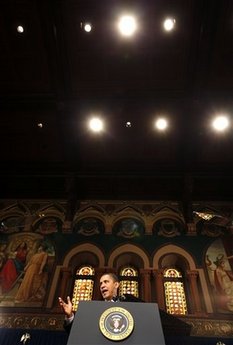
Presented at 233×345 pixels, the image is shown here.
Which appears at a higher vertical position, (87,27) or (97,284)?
(87,27)

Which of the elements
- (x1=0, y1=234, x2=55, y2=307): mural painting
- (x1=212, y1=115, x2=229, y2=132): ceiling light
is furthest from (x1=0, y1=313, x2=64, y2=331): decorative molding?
(x1=212, y1=115, x2=229, y2=132): ceiling light

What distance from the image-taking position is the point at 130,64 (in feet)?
24.9

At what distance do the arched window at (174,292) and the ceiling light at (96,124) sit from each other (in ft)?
14.9

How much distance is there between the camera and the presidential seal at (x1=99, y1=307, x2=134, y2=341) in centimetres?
218

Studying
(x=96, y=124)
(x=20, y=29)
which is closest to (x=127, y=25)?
(x=20, y=29)

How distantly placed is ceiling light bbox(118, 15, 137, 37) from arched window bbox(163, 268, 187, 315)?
6.43 m

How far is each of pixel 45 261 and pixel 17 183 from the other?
3.07 m

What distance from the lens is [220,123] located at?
832 cm

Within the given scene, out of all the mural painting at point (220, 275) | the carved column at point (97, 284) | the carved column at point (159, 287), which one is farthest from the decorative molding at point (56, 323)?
the carved column at point (97, 284)

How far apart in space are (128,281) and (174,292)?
50.4 inches

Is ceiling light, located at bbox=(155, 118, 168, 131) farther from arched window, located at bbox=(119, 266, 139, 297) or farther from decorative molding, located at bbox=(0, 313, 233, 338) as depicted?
decorative molding, located at bbox=(0, 313, 233, 338)

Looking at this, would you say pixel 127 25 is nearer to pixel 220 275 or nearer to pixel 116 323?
pixel 116 323

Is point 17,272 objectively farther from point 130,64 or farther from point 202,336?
point 130,64

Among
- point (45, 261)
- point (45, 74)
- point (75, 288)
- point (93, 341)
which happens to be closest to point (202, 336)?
point (75, 288)
